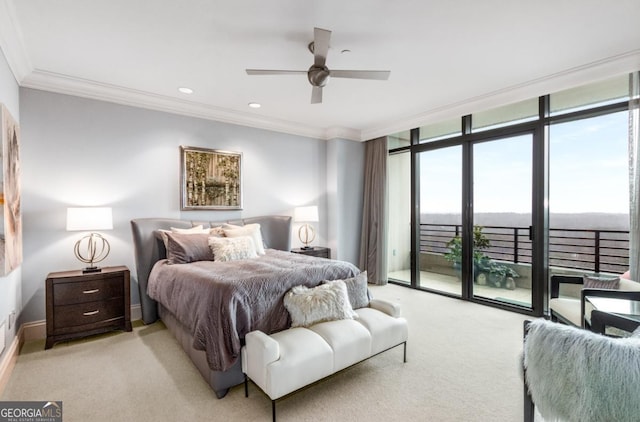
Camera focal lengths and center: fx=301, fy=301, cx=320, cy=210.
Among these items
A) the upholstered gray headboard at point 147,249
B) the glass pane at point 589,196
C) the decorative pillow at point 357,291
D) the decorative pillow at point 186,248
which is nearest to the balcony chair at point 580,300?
the glass pane at point 589,196

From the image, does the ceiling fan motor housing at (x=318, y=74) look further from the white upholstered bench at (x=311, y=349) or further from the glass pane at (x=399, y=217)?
the glass pane at (x=399, y=217)

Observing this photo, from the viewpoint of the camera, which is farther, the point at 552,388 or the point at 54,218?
the point at 54,218

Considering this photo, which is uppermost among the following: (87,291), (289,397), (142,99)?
(142,99)

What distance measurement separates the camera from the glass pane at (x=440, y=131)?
4.50 meters

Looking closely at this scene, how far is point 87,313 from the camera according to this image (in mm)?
3004

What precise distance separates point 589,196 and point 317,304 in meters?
3.40

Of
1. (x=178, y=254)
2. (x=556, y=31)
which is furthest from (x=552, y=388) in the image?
(x=178, y=254)

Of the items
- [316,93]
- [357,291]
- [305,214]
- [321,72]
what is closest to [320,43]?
[321,72]

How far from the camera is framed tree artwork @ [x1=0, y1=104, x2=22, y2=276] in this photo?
7.30 feet

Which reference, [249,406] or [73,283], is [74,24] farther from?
[249,406]

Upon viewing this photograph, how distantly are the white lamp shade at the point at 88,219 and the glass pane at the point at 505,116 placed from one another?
474 cm

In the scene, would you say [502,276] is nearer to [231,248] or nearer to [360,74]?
[360,74]

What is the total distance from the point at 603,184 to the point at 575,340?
123 inches

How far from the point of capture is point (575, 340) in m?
1.19
